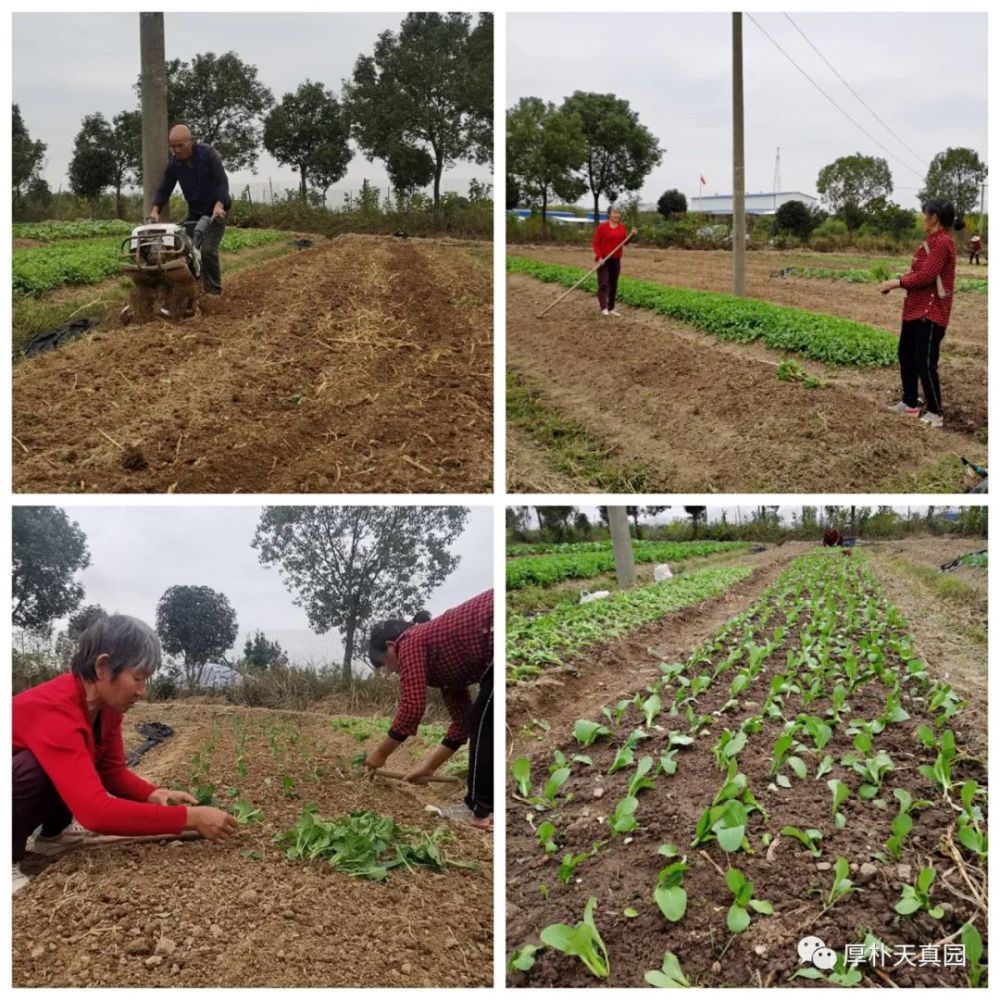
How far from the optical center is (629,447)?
5.43 metres

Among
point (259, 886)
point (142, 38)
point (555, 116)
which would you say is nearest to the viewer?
point (259, 886)

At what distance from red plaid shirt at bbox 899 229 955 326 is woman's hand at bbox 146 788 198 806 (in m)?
4.39

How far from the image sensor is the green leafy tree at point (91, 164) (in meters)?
17.1

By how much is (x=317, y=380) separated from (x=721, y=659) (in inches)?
124

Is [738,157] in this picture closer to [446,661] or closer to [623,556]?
[623,556]

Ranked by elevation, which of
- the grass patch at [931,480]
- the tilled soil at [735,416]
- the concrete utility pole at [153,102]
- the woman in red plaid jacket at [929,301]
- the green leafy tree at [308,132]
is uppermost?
the green leafy tree at [308,132]

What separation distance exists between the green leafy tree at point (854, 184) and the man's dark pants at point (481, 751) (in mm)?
21461

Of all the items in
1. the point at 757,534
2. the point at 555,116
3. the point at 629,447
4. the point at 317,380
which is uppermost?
the point at 555,116

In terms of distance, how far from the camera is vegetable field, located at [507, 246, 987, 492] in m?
4.85

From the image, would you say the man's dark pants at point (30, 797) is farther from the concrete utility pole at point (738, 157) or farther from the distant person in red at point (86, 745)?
the concrete utility pole at point (738, 157)

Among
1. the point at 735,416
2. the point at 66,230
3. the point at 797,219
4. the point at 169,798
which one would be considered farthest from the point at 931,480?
the point at 797,219

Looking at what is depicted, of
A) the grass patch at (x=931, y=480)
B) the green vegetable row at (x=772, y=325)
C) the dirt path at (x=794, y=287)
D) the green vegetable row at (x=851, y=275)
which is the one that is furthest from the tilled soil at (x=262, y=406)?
the green vegetable row at (x=851, y=275)

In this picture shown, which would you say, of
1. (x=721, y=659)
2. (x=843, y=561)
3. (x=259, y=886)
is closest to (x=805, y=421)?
(x=721, y=659)

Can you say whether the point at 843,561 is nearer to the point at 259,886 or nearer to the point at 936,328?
the point at 936,328
